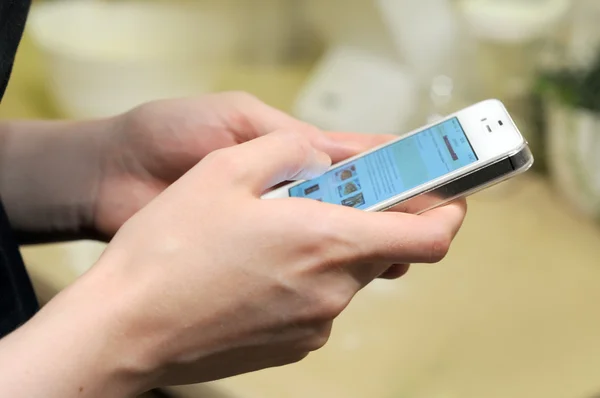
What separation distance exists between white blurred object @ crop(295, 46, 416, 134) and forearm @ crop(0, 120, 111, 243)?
1.10 feet

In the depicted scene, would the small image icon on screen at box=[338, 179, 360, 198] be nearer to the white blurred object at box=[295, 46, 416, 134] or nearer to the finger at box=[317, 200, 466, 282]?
the finger at box=[317, 200, 466, 282]

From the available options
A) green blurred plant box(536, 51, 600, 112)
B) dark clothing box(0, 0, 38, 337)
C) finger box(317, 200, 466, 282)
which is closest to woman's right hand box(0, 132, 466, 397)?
finger box(317, 200, 466, 282)

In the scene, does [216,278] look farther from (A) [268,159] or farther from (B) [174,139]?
(B) [174,139]

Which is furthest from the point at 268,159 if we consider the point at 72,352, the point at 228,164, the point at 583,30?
the point at 583,30

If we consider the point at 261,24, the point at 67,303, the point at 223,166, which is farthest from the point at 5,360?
the point at 261,24

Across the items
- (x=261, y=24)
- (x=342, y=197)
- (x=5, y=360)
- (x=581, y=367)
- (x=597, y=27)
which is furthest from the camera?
(x=261, y=24)

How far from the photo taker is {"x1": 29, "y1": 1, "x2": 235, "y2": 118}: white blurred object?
75 centimetres

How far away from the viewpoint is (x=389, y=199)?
0.38 m

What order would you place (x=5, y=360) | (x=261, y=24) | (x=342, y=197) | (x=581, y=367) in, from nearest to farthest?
(x=5, y=360) < (x=342, y=197) < (x=581, y=367) < (x=261, y=24)

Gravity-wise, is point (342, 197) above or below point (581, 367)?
above

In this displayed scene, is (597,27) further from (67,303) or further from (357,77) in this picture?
(67,303)

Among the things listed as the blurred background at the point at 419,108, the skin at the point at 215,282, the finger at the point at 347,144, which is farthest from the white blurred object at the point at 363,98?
the skin at the point at 215,282

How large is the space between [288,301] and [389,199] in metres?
0.09

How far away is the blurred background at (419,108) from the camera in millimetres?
542
